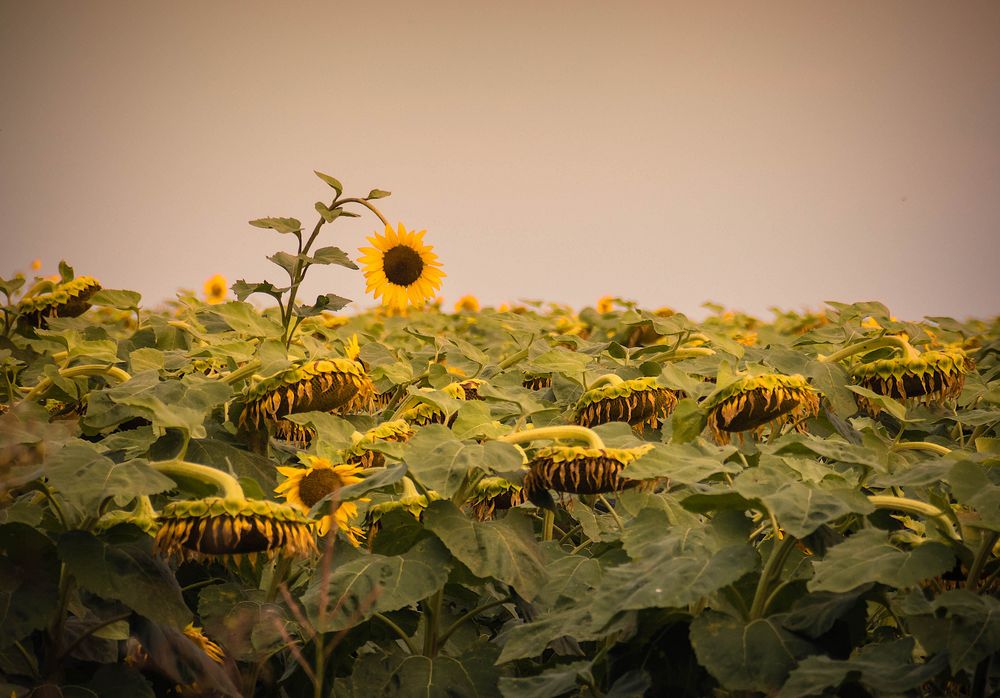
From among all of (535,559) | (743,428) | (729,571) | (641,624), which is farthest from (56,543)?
(743,428)

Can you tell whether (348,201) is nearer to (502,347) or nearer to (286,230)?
(286,230)

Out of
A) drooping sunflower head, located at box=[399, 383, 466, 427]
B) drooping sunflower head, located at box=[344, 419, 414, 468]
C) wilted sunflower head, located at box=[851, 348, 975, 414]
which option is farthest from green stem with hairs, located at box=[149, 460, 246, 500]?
wilted sunflower head, located at box=[851, 348, 975, 414]

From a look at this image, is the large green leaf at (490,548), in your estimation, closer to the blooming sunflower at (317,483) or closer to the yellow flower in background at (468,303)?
the blooming sunflower at (317,483)

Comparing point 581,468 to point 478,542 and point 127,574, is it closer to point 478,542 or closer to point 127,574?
point 478,542

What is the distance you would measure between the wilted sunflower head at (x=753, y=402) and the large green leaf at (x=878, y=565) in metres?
0.45

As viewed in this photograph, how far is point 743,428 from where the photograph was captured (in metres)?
1.84

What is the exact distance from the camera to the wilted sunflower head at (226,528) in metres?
1.38

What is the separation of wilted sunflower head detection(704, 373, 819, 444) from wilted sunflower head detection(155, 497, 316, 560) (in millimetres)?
785

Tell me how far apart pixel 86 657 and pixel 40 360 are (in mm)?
1272

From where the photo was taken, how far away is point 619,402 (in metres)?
1.99

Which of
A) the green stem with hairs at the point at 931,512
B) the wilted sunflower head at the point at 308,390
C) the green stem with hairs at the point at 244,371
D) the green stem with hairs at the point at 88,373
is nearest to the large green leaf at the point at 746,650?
the green stem with hairs at the point at 931,512

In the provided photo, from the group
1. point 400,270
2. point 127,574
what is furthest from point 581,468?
point 400,270

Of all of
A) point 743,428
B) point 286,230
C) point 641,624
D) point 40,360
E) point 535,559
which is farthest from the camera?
point 40,360

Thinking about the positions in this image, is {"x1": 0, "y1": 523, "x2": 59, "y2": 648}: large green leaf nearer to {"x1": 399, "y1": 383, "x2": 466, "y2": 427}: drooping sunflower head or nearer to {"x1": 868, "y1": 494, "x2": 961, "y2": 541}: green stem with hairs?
{"x1": 399, "y1": 383, "x2": 466, "y2": 427}: drooping sunflower head
